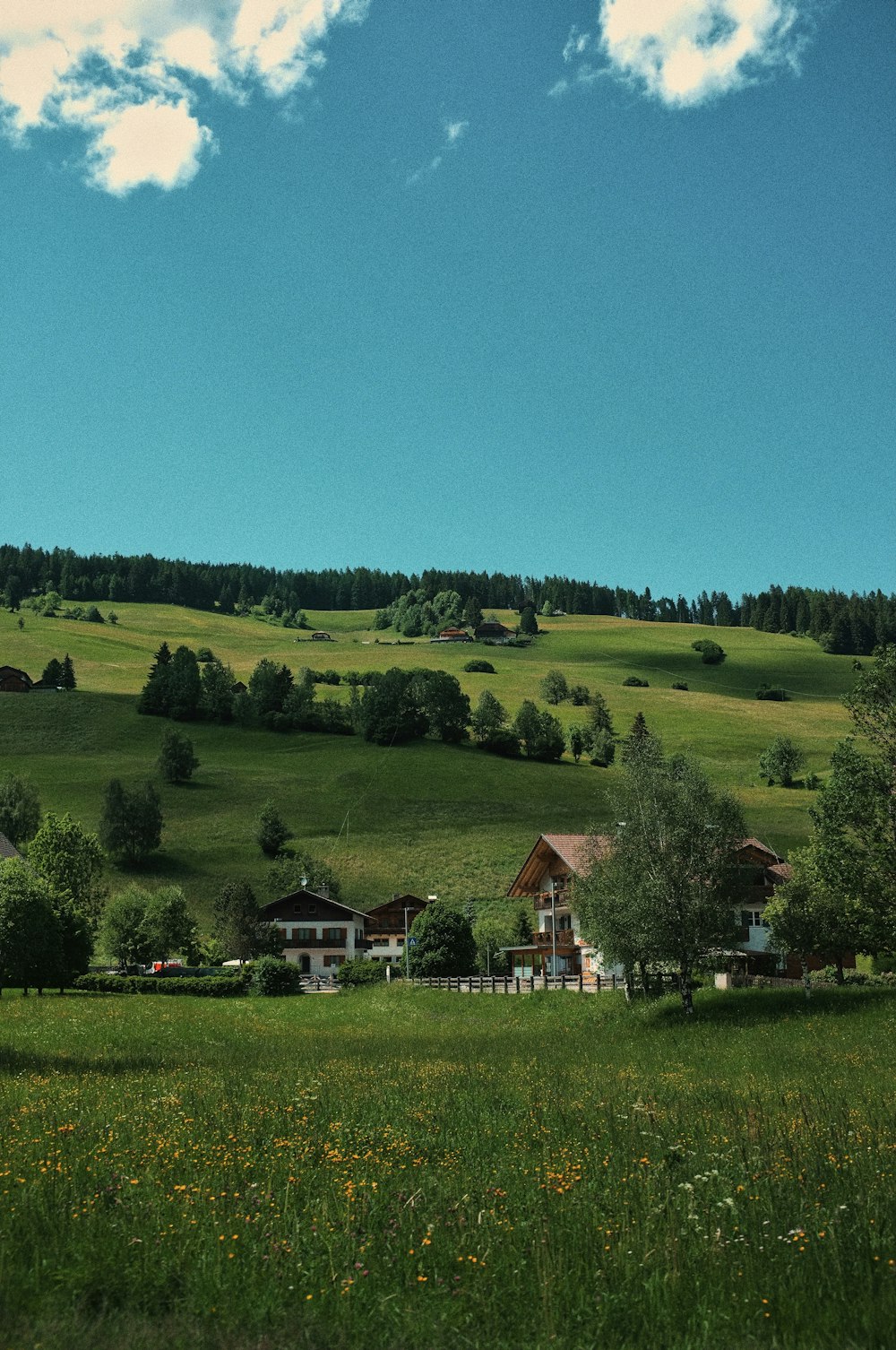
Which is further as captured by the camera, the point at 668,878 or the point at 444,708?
the point at 444,708

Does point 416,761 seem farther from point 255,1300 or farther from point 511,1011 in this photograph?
point 255,1300

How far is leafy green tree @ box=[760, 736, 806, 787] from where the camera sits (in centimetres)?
13812

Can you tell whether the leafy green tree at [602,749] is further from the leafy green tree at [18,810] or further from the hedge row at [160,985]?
the hedge row at [160,985]

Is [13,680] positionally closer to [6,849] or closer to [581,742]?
[6,849]

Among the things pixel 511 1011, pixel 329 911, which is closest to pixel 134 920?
pixel 329 911

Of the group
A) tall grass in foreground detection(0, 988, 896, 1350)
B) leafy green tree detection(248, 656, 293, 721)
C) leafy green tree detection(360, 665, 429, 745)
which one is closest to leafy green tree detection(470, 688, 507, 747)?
leafy green tree detection(360, 665, 429, 745)

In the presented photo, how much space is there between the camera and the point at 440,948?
71875 millimetres

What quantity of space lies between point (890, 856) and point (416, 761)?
114m

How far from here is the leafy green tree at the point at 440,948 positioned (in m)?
71.8

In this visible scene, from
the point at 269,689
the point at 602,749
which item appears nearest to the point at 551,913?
the point at 602,749

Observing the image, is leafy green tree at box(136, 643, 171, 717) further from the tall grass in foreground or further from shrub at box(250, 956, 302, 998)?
the tall grass in foreground

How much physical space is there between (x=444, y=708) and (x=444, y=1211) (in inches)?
5880

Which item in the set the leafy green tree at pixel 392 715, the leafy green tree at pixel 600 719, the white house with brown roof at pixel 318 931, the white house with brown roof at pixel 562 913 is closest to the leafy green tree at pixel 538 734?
the leafy green tree at pixel 600 719

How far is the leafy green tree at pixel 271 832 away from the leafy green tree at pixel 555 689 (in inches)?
3173
